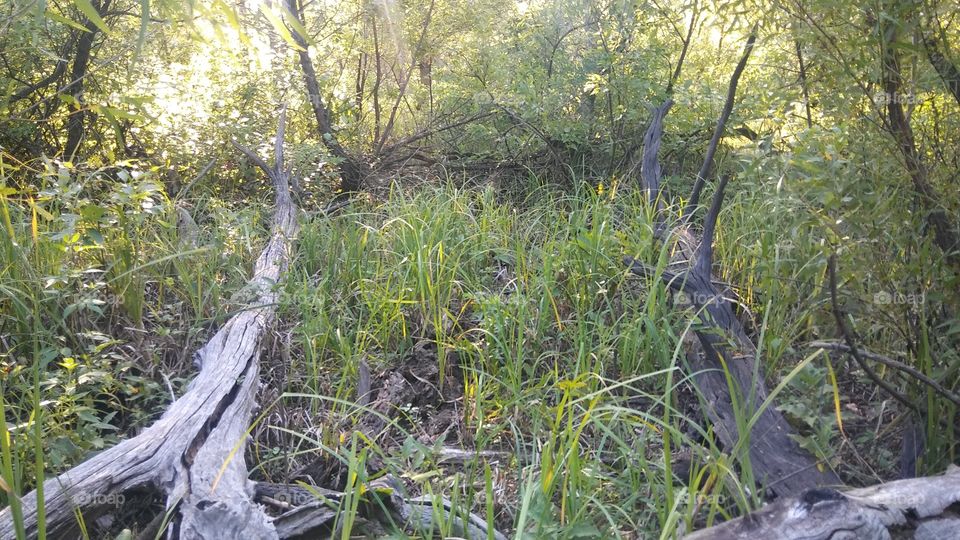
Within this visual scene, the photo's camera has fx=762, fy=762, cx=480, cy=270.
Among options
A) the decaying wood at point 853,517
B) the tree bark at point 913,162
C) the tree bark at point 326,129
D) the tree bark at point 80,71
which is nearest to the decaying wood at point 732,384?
the decaying wood at point 853,517

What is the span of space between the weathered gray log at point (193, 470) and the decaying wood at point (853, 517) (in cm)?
126

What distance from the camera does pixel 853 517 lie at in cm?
163

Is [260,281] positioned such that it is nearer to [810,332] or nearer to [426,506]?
[426,506]

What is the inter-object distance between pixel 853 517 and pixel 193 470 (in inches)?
71.5

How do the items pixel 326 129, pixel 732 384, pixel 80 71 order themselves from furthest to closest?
pixel 326 129, pixel 80 71, pixel 732 384

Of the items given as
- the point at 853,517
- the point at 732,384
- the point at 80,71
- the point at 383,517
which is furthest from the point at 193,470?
the point at 80,71

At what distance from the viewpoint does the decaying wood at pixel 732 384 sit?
2.37 metres

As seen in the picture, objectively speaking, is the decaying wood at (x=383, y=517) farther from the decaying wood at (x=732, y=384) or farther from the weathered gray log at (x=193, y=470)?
the decaying wood at (x=732, y=384)

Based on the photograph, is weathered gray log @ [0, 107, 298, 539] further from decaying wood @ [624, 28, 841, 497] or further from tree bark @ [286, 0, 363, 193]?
tree bark @ [286, 0, 363, 193]

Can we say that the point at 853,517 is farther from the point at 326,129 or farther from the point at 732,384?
the point at 326,129

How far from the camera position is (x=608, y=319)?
11.9 feet

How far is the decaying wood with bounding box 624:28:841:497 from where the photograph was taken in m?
2.37

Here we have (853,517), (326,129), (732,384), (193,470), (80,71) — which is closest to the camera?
(853,517)

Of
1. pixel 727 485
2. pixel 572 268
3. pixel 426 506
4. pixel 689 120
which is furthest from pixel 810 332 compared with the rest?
pixel 689 120
